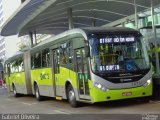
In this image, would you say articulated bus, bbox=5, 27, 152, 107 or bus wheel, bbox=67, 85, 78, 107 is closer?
articulated bus, bbox=5, 27, 152, 107

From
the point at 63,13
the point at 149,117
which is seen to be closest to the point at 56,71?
the point at 149,117

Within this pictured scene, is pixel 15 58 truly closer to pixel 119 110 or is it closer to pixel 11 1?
pixel 119 110

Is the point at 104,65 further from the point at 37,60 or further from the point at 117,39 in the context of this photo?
the point at 37,60

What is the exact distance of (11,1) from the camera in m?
123

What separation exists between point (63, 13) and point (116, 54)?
58.3 ft

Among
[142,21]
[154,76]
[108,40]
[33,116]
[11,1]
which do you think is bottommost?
[33,116]

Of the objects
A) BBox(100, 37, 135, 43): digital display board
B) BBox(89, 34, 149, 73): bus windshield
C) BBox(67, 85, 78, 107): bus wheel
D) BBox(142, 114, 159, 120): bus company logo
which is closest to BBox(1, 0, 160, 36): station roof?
BBox(67, 85, 78, 107): bus wheel

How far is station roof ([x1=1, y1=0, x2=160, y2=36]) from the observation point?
27972 millimetres

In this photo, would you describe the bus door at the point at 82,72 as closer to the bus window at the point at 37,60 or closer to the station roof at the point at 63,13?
the bus window at the point at 37,60

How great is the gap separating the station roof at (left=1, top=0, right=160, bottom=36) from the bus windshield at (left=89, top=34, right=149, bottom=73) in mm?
10418

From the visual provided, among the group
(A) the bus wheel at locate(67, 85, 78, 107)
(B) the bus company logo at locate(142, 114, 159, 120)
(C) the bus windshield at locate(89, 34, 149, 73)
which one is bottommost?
(B) the bus company logo at locate(142, 114, 159, 120)

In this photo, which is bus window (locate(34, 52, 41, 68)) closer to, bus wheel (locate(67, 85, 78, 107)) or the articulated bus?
the articulated bus

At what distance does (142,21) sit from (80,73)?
1311cm

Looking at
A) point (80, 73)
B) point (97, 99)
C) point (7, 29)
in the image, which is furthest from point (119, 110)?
point (7, 29)
